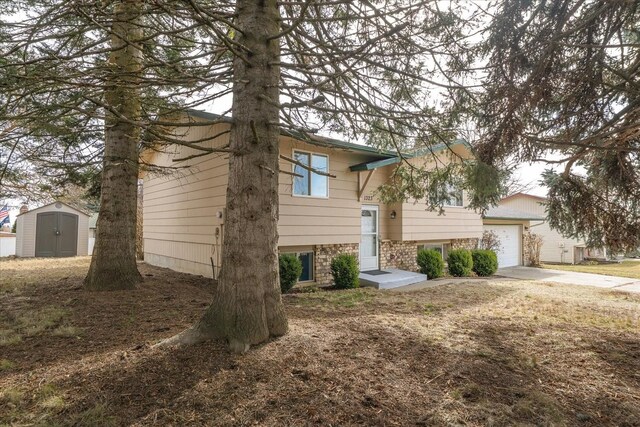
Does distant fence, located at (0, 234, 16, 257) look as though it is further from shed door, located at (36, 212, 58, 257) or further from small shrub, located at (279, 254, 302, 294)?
small shrub, located at (279, 254, 302, 294)

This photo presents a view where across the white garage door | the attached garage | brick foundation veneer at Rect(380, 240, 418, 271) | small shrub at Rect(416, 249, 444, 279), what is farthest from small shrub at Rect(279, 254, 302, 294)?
the white garage door

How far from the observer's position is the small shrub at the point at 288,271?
326 inches

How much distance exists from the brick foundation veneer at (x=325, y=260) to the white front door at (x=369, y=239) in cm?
103

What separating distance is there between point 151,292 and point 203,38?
4804 mm

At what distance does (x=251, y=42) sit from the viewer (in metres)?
3.79

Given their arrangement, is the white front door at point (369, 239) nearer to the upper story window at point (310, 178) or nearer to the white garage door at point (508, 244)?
the upper story window at point (310, 178)

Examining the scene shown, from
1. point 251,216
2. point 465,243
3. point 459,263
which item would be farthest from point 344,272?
point 465,243

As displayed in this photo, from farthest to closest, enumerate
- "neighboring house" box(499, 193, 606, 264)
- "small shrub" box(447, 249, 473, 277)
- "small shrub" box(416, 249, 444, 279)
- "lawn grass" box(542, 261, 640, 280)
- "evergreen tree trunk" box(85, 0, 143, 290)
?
"neighboring house" box(499, 193, 606, 264) → "lawn grass" box(542, 261, 640, 280) → "small shrub" box(447, 249, 473, 277) → "small shrub" box(416, 249, 444, 279) → "evergreen tree trunk" box(85, 0, 143, 290)

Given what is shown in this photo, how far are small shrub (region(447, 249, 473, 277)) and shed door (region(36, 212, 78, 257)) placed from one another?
61.2 feet

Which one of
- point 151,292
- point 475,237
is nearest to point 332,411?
point 151,292

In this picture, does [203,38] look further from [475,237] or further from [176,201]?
[475,237]

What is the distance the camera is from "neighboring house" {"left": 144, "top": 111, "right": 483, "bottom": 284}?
9.02m

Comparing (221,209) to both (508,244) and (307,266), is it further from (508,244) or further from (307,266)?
(508,244)

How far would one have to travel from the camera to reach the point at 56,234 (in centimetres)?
1797
